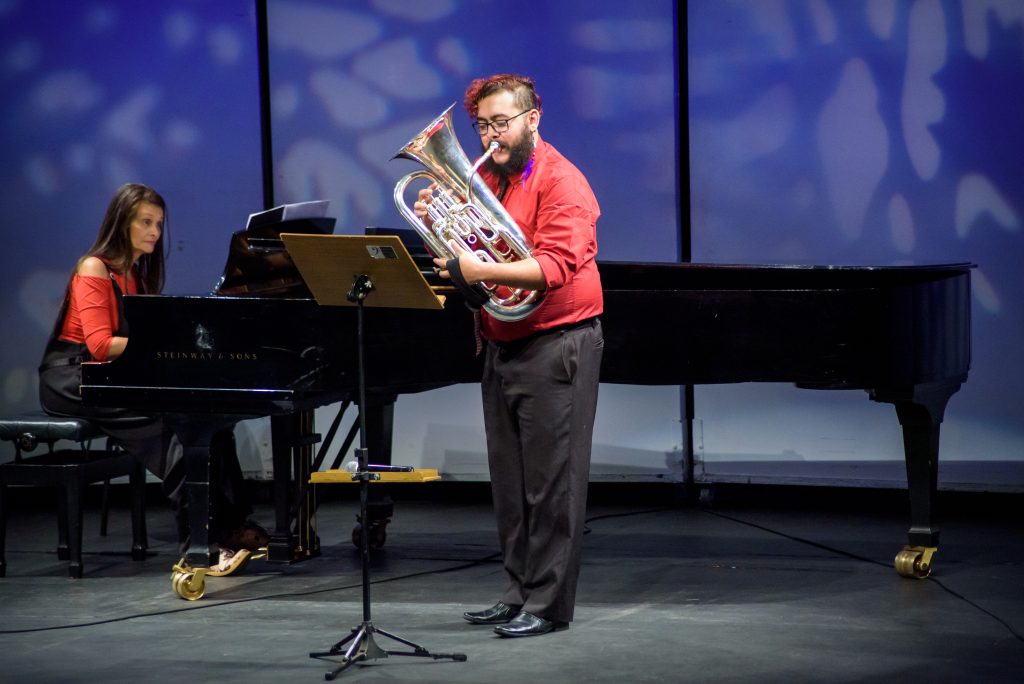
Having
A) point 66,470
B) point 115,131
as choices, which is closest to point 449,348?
point 66,470

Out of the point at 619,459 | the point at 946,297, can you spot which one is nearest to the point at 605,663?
the point at 946,297

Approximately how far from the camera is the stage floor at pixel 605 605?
3.43 metres

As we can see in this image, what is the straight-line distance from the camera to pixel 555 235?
3527mm

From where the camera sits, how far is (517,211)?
12.0ft

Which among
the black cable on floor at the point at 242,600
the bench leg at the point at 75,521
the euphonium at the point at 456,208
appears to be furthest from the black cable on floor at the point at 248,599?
the euphonium at the point at 456,208

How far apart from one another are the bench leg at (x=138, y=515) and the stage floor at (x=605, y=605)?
0.38ft

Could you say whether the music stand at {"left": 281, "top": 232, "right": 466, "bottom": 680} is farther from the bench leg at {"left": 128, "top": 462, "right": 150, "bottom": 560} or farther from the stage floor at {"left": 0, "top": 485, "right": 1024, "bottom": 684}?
the bench leg at {"left": 128, "top": 462, "right": 150, "bottom": 560}

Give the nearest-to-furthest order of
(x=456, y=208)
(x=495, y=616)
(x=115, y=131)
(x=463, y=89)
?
1. (x=456, y=208)
2. (x=495, y=616)
3. (x=463, y=89)
4. (x=115, y=131)

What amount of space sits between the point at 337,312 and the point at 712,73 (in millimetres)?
2698

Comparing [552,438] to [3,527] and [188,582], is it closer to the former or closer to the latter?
[188,582]

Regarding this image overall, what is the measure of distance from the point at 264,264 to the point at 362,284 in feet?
4.31

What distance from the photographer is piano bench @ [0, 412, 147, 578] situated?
4.82 meters

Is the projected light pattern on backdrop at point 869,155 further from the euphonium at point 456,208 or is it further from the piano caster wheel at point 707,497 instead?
the euphonium at point 456,208

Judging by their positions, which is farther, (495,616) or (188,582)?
(188,582)
